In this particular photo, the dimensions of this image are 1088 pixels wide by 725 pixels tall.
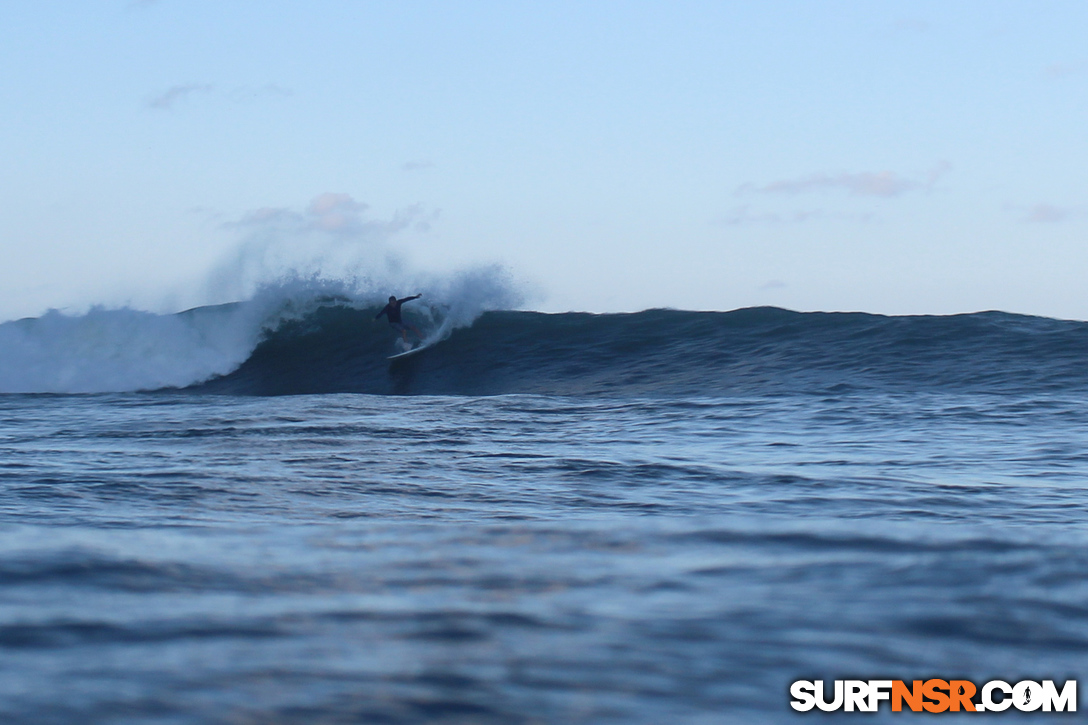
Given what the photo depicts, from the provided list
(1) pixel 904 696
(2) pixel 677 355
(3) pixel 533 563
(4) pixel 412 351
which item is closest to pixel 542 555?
(3) pixel 533 563

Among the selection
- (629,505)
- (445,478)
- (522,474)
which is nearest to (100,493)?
(445,478)

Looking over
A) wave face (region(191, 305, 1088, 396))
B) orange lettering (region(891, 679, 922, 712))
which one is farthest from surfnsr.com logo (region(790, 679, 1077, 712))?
wave face (region(191, 305, 1088, 396))

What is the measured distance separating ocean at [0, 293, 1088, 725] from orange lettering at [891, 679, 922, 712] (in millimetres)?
44

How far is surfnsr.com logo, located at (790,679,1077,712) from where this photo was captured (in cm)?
237

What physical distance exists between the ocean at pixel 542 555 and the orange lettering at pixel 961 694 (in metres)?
0.04

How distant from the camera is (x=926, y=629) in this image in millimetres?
2859

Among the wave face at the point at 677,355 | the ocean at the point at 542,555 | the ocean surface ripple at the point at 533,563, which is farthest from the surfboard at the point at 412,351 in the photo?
the ocean surface ripple at the point at 533,563

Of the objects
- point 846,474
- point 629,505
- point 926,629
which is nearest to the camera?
point 926,629

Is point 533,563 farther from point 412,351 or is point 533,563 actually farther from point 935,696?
point 412,351

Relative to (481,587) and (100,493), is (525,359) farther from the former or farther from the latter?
(481,587)

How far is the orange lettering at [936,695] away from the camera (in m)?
2.37

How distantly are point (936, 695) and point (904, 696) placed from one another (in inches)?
3.2

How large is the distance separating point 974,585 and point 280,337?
695 inches

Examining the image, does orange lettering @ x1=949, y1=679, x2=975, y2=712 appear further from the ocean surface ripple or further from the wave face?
the wave face
